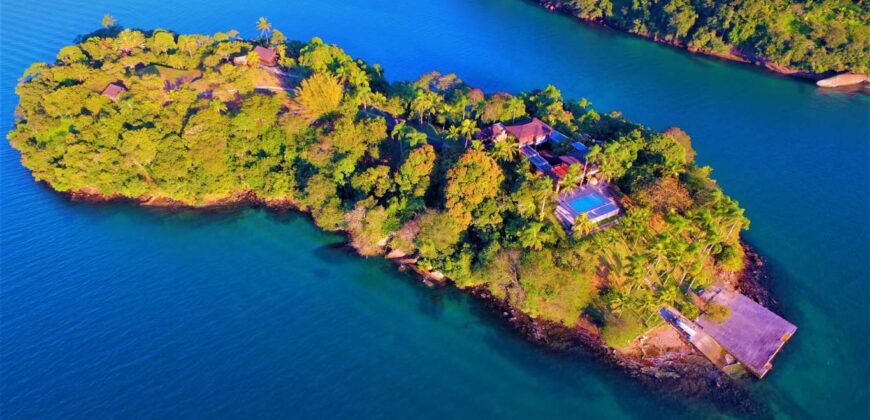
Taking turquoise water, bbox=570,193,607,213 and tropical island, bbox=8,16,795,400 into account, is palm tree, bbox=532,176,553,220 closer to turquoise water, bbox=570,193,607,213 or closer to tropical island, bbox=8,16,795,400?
A: tropical island, bbox=8,16,795,400

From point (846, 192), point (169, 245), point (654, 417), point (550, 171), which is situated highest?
point (550, 171)

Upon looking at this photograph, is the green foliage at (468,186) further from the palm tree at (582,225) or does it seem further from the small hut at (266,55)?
the small hut at (266,55)

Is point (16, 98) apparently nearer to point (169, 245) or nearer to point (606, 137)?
point (169, 245)

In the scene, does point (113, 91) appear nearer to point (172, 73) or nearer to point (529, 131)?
point (172, 73)

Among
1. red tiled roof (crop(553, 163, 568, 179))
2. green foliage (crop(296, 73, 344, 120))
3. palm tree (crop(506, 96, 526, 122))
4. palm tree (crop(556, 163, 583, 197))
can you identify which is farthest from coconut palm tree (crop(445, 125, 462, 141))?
→ green foliage (crop(296, 73, 344, 120))

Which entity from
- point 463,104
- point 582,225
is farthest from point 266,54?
point 582,225

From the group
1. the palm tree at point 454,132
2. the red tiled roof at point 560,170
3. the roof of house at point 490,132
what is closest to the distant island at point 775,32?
the roof of house at point 490,132

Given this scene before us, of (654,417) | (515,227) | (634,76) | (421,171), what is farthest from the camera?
(634,76)

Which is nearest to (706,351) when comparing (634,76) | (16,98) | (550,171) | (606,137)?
(550,171)
